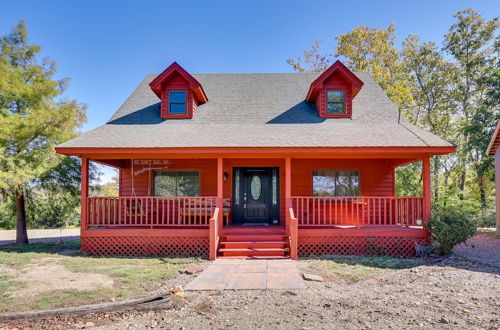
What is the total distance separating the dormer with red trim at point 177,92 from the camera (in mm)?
10438

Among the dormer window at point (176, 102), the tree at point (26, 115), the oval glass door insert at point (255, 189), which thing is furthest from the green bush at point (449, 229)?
the tree at point (26, 115)

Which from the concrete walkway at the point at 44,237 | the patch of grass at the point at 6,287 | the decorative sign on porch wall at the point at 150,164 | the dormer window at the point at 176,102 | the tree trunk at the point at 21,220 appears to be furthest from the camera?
the concrete walkway at the point at 44,237

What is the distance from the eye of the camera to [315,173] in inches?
419

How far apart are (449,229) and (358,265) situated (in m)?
2.68

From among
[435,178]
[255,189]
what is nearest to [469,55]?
[435,178]

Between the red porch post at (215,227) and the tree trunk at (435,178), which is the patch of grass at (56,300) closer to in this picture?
the red porch post at (215,227)

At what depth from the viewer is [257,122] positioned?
10156 mm

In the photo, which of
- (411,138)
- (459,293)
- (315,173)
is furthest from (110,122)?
(459,293)

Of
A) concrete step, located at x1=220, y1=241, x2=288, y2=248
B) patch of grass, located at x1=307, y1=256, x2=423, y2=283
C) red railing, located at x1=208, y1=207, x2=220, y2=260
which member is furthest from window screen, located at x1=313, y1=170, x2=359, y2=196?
red railing, located at x1=208, y1=207, x2=220, y2=260

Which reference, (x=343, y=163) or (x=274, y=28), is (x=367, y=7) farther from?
(x=343, y=163)

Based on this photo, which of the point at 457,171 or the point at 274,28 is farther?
the point at 457,171

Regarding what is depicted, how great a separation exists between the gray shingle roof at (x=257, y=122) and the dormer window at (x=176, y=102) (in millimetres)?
427

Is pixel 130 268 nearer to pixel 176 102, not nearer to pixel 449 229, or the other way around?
pixel 176 102

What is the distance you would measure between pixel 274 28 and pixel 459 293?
1565 cm
